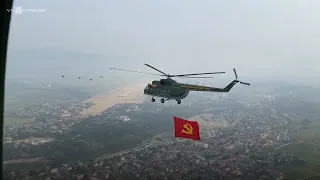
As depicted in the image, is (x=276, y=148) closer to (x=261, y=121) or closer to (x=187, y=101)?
(x=261, y=121)

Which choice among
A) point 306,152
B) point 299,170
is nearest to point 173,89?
point 299,170

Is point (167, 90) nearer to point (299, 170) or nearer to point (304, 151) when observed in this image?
point (299, 170)

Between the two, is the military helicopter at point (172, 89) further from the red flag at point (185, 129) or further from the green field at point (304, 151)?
the green field at point (304, 151)

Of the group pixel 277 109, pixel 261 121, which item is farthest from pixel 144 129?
pixel 277 109

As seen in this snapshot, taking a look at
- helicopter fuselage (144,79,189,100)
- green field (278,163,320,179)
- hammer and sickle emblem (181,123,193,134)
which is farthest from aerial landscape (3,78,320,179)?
helicopter fuselage (144,79,189,100)

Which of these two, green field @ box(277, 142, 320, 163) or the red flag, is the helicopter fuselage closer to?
the red flag

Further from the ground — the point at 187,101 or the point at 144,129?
the point at 187,101

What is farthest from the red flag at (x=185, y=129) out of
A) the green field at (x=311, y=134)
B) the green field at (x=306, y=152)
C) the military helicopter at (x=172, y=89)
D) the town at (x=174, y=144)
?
the green field at (x=311, y=134)
